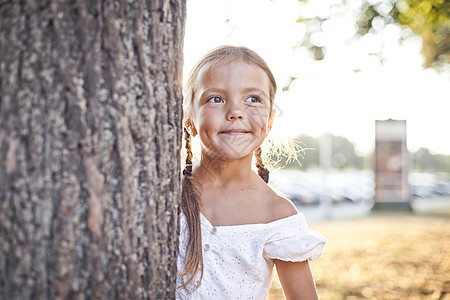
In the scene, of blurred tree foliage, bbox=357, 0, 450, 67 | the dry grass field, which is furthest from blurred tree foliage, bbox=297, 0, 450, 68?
the dry grass field

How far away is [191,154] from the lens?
8.27 ft

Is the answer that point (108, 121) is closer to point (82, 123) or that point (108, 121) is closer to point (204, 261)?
point (82, 123)

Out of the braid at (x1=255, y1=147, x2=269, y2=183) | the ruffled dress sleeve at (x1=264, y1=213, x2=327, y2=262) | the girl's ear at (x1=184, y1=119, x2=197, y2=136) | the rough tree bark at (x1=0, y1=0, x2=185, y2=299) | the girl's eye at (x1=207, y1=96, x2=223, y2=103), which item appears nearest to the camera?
the rough tree bark at (x1=0, y1=0, x2=185, y2=299)

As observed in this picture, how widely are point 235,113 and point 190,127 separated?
353 mm

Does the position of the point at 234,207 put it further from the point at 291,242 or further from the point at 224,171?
the point at 291,242

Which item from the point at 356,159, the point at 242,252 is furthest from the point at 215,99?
the point at 356,159

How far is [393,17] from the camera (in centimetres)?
620

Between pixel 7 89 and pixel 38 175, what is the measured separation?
23cm

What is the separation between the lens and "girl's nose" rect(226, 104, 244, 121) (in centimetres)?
210

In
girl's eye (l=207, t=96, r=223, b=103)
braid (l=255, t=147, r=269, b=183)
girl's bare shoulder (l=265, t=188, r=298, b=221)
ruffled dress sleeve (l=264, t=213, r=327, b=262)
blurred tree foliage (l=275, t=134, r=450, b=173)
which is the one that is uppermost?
girl's eye (l=207, t=96, r=223, b=103)

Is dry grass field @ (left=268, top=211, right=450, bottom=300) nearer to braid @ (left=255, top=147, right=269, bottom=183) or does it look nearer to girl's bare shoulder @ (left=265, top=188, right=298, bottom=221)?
braid @ (left=255, top=147, right=269, bottom=183)

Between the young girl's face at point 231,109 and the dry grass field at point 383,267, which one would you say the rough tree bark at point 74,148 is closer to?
the young girl's face at point 231,109

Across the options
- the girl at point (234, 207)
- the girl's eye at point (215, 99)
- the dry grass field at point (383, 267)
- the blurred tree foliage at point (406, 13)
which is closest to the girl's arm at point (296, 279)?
the girl at point (234, 207)

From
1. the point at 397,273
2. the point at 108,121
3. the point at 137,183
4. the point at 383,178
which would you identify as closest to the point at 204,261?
the point at 137,183
